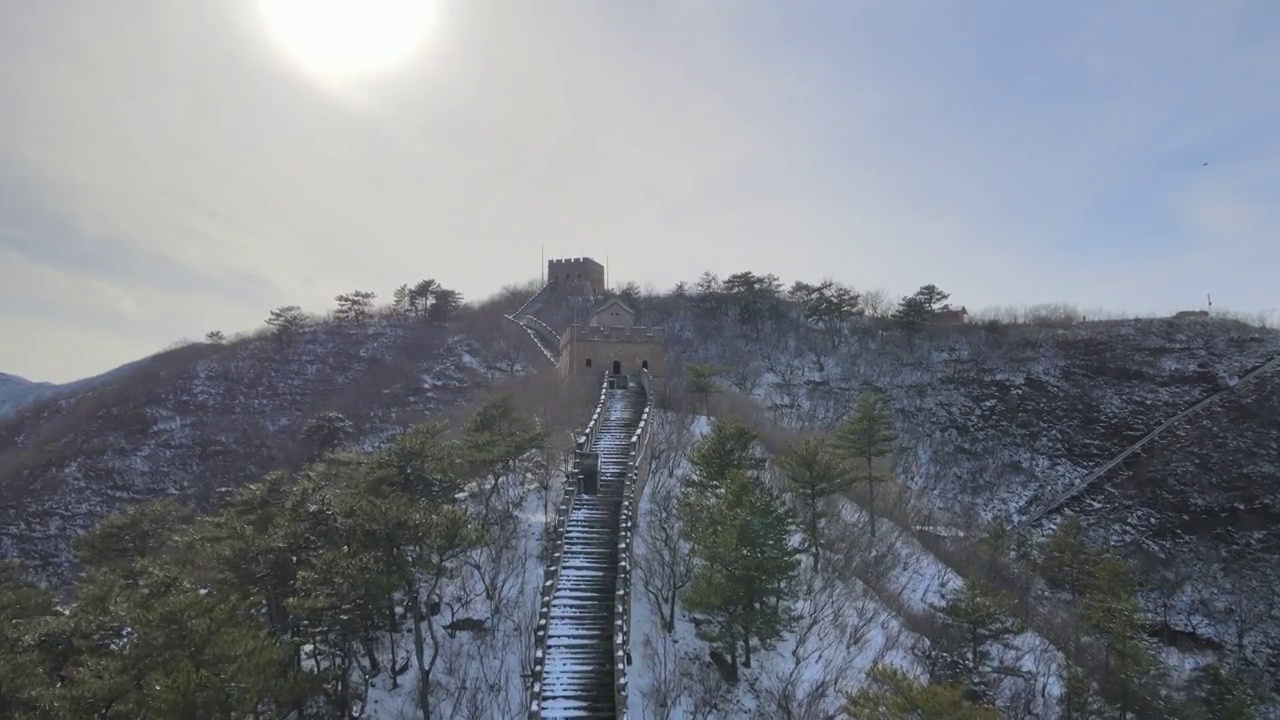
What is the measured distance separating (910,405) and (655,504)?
28755mm

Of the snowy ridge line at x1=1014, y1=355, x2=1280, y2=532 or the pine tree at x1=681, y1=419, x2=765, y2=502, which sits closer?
the pine tree at x1=681, y1=419, x2=765, y2=502

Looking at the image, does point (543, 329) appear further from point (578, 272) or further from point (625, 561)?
point (625, 561)

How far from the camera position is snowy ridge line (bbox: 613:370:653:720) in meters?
13.4

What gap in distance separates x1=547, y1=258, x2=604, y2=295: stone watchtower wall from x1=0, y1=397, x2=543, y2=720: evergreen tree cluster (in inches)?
1766

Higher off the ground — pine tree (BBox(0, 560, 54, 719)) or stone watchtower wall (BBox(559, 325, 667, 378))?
stone watchtower wall (BBox(559, 325, 667, 378))

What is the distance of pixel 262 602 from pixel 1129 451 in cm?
4314

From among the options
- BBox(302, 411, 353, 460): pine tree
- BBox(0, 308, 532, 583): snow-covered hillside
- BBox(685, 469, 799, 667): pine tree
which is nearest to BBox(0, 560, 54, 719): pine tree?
BBox(685, 469, 799, 667): pine tree

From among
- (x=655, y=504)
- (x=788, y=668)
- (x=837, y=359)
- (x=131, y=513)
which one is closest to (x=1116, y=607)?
(x=788, y=668)

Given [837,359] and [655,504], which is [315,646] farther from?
[837,359]

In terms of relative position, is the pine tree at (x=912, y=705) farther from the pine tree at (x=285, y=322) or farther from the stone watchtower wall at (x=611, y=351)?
the pine tree at (x=285, y=322)

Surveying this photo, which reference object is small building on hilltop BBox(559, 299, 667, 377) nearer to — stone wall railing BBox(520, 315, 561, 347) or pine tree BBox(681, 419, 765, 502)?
stone wall railing BBox(520, 315, 561, 347)

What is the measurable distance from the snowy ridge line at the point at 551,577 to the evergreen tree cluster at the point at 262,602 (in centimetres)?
203

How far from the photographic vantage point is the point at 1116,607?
16.8 m

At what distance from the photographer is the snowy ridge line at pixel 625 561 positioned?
44.1 feet
